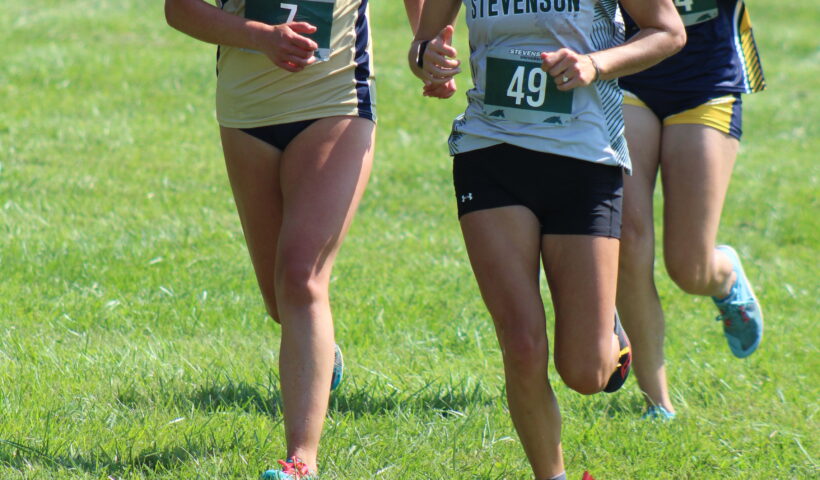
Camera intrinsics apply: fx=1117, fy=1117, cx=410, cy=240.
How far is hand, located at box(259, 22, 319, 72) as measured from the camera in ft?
11.4

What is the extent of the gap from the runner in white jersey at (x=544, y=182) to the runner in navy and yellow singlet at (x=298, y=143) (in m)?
0.38

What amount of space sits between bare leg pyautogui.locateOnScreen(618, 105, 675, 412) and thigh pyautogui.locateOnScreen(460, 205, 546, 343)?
3.18 feet

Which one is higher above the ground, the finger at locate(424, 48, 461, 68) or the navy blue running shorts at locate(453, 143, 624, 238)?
the finger at locate(424, 48, 461, 68)

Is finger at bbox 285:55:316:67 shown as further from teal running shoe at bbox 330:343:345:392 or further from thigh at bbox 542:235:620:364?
teal running shoe at bbox 330:343:345:392

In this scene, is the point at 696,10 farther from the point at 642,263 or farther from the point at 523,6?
the point at 523,6

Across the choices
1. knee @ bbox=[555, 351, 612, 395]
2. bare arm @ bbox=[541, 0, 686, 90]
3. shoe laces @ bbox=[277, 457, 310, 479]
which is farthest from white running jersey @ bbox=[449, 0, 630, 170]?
shoe laces @ bbox=[277, 457, 310, 479]

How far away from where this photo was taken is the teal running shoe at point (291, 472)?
134 inches

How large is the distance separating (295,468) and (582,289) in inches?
41.2

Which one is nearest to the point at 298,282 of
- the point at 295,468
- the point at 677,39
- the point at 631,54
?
the point at 295,468


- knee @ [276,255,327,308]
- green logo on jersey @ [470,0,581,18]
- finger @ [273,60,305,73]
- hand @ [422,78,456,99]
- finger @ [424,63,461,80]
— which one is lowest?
knee @ [276,255,327,308]

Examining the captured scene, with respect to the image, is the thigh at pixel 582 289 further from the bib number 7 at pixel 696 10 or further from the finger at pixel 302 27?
the bib number 7 at pixel 696 10

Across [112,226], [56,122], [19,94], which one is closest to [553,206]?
[112,226]

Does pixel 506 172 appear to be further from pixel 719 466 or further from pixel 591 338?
pixel 719 466

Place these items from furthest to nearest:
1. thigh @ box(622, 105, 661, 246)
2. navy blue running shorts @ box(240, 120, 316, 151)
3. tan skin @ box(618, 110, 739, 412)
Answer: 1. tan skin @ box(618, 110, 739, 412)
2. thigh @ box(622, 105, 661, 246)
3. navy blue running shorts @ box(240, 120, 316, 151)
